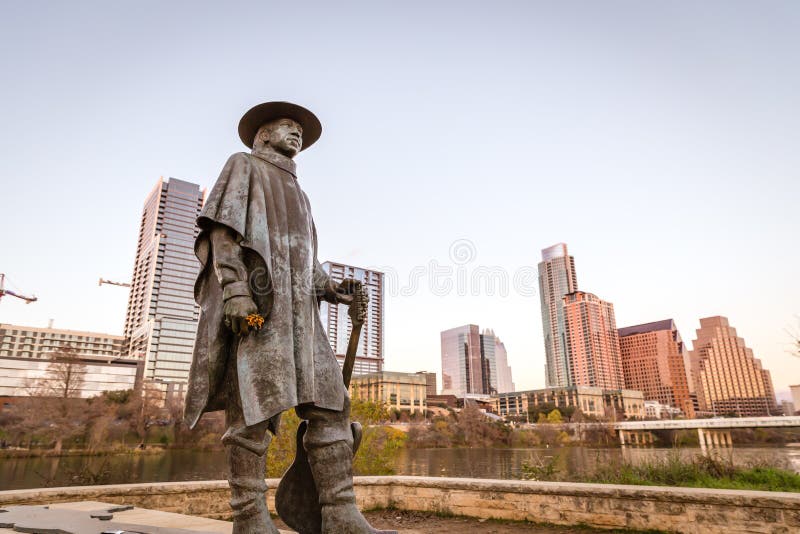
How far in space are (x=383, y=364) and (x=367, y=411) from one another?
86.7 metres

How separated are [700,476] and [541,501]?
4.30 metres

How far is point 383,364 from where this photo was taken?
98.4 metres

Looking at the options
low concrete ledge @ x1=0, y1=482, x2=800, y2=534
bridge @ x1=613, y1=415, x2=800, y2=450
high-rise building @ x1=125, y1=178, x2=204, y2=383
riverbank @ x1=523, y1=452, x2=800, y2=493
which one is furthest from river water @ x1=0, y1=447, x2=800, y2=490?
high-rise building @ x1=125, y1=178, x2=204, y2=383

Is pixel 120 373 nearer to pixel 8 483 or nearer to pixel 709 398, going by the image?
pixel 8 483

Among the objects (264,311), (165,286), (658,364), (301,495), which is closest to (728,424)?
(301,495)

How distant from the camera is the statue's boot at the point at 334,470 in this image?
2631 mm

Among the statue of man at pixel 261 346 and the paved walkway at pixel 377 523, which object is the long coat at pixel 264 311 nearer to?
the statue of man at pixel 261 346

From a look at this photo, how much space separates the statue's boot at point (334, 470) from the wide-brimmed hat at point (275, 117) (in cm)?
200

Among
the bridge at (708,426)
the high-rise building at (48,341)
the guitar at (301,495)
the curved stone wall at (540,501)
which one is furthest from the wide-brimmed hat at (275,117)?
the high-rise building at (48,341)

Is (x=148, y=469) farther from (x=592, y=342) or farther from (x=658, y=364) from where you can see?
(x=658, y=364)

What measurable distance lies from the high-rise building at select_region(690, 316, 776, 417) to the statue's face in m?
152

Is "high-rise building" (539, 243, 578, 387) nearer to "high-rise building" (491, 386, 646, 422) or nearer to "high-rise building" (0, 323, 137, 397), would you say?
"high-rise building" (491, 386, 646, 422)

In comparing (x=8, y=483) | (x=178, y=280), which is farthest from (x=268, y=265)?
(x=178, y=280)

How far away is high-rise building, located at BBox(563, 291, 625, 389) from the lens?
138m
